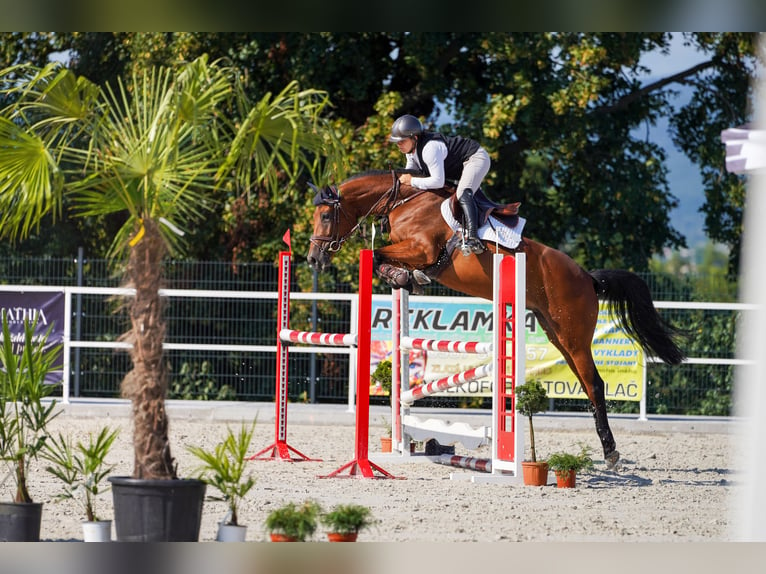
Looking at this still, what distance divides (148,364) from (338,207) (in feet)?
10.5

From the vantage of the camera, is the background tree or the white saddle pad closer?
the white saddle pad

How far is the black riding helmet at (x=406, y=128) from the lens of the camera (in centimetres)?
686

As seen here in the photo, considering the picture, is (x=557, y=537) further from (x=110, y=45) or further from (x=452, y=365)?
(x=110, y=45)

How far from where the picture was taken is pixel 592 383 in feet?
24.4

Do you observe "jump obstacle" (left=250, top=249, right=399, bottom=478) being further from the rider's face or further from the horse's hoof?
the rider's face

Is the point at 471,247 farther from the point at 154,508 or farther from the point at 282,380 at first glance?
the point at 154,508

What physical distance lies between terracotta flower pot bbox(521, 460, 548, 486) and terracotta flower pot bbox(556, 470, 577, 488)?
0.27 ft

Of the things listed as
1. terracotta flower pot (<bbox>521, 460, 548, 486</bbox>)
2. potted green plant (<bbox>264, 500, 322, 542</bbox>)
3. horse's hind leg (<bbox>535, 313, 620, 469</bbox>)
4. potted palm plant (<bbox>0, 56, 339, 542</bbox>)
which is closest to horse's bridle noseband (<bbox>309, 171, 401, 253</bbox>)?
horse's hind leg (<bbox>535, 313, 620, 469</bbox>)

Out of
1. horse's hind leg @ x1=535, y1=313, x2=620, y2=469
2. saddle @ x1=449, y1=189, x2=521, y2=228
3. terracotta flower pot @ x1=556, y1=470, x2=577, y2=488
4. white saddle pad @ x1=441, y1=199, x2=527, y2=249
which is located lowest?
terracotta flower pot @ x1=556, y1=470, x2=577, y2=488

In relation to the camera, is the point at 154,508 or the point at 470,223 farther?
the point at 470,223

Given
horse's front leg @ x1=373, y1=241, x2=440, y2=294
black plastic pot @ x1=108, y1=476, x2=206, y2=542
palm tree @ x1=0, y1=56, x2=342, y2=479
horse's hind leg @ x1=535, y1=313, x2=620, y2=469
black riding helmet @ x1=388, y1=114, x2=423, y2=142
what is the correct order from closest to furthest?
black plastic pot @ x1=108, y1=476, x2=206, y2=542, palm tree @ x1=0, y1=56, x2=342, y2=479, black riding helmet @ x1=388, y1=114, x2=423, y2=142, horse's front leg @ x1=373, y1=241, x2=440, y2=294, horse's hind leg @ x1=535, y1=313, x2=620, y2=469

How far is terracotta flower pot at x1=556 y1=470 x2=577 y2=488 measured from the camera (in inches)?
260

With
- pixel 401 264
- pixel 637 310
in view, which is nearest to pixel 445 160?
pixel 401 264

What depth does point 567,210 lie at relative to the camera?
14.6m
